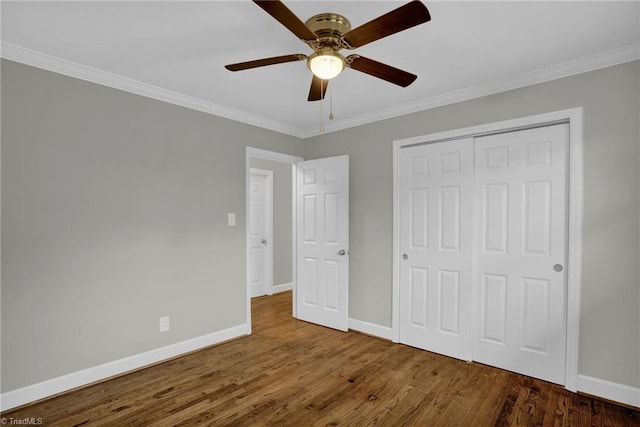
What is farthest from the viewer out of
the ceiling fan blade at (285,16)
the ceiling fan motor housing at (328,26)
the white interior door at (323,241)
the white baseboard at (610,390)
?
the white interior door at (323,241)

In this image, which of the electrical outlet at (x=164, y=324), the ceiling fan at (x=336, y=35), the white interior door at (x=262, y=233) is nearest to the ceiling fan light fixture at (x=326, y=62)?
the ceiling fan at (x=336, y=35)

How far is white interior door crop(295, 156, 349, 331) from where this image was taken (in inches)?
151

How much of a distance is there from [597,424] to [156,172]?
3.81 m

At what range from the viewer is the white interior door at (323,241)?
384 centimetres

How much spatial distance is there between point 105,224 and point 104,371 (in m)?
1.20

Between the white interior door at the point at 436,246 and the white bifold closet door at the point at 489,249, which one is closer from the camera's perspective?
the white bifold closet door at the point at 489,249

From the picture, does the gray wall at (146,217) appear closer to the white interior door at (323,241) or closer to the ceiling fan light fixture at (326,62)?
the white interior door at (323,241)

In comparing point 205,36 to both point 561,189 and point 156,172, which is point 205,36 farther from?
point 561,189

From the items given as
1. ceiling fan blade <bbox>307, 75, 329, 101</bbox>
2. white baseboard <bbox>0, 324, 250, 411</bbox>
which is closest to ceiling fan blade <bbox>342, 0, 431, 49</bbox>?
ceiling fan blade <bbox>307, 75, 329, 101</bbox>

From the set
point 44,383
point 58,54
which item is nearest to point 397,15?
point 58,54

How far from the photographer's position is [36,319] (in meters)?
2.39

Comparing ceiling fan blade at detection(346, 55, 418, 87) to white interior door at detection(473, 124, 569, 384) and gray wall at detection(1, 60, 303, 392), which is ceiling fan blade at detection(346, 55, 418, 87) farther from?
gray wall at detection(1, 60, 303, 392)

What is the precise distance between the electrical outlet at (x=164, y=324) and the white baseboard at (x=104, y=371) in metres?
0.17

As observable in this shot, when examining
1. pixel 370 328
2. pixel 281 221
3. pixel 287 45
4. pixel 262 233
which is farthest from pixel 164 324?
pixel 281 221
